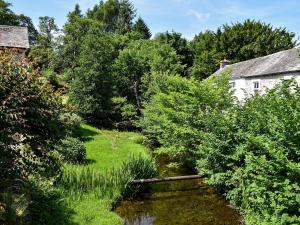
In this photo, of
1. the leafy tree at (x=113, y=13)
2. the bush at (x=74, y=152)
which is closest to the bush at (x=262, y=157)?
the bush at (x=74, y=152)

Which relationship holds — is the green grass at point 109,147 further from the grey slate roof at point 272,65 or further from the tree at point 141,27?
the tree at point 141,27

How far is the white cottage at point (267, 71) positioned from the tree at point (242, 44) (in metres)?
13.8

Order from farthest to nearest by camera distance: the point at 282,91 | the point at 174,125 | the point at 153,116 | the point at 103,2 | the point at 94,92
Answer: the point at 103,2 → the point at 94,92 → the point at 153,116 → the point at 174,125 → the point at 282,91

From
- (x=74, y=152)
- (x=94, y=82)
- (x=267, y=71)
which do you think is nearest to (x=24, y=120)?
(x=74, y=152)

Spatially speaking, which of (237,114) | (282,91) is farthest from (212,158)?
(282,91)

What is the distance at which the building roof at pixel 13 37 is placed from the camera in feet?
85.9

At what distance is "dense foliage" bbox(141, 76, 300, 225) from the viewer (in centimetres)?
816

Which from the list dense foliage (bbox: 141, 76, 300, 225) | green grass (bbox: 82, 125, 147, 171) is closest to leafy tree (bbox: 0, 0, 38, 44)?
green grass (bbox: 82, 125, 147, 171)

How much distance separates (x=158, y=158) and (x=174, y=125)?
493cm

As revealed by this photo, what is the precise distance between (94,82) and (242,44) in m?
26.3

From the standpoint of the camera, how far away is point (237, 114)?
11906mm

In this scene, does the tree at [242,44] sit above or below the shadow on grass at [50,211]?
above

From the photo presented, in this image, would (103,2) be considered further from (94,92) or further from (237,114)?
(237,114)

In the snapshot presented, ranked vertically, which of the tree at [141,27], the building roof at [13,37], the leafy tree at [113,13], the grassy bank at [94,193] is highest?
the leafy tree at [113,13]
